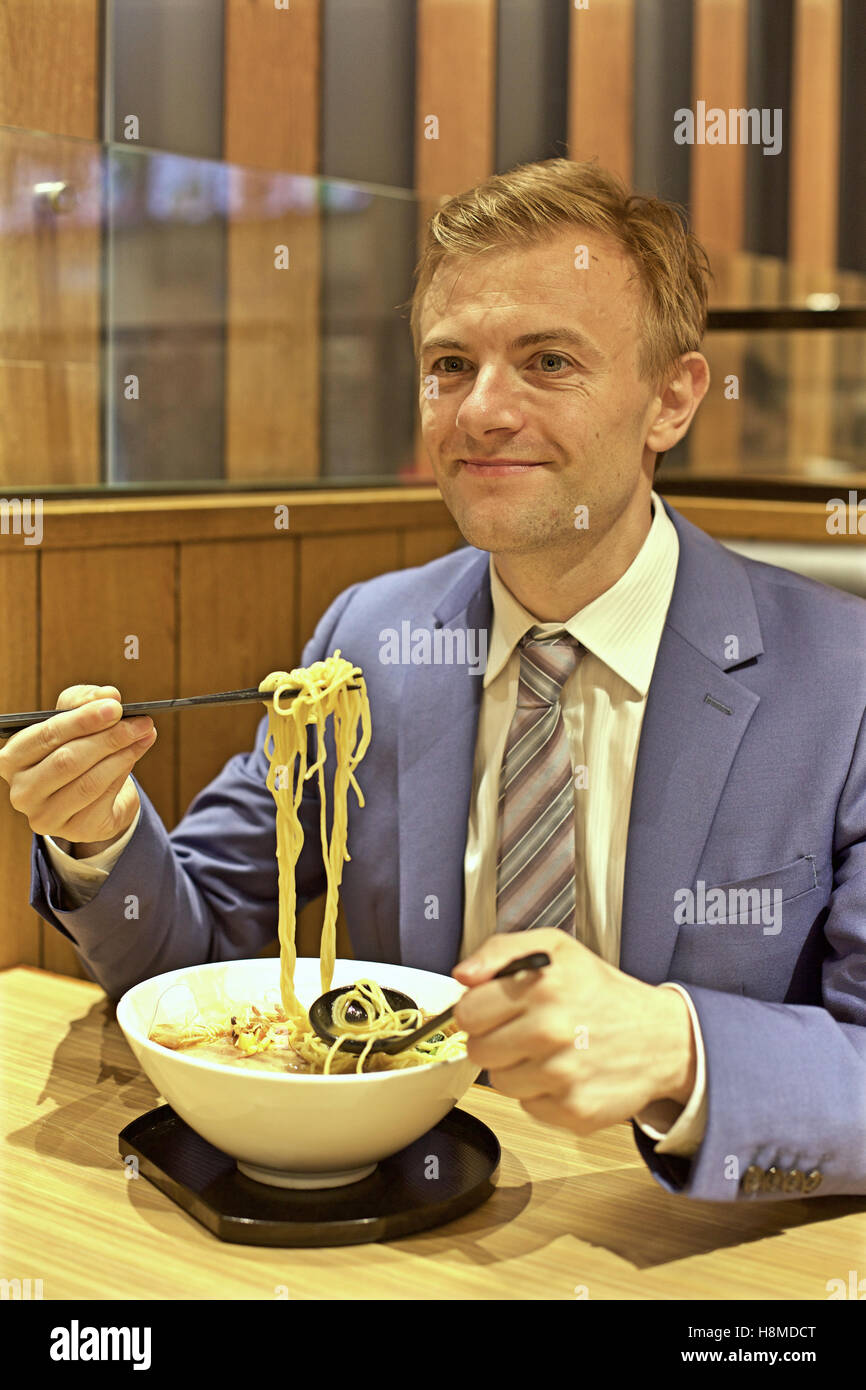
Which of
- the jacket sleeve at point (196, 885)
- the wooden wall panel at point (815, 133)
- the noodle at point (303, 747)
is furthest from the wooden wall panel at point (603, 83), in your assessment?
the noodle at point (303, 747)

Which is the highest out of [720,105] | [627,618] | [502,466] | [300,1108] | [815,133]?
[815,133]

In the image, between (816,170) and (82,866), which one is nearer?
(82,866)

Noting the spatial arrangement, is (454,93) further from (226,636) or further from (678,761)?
(678,761)

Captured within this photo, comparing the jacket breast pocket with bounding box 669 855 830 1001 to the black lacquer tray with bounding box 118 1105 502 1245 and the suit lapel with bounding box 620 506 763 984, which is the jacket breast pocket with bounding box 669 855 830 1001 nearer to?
the suit lapel with bounding box 620 506 763 984

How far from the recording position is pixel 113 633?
2.00 m

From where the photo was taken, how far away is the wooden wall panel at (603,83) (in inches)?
155

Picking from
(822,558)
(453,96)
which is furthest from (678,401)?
(453,96)

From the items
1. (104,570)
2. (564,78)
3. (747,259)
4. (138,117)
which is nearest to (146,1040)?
(104,570)

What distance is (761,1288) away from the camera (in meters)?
1.11

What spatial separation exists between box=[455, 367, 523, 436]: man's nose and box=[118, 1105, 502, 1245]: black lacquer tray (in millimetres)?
721

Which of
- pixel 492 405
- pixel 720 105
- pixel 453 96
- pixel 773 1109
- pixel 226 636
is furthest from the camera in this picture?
pixel 720 105

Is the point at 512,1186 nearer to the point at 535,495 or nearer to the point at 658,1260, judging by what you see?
the point at 658,1260

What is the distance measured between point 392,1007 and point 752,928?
1.45ft
